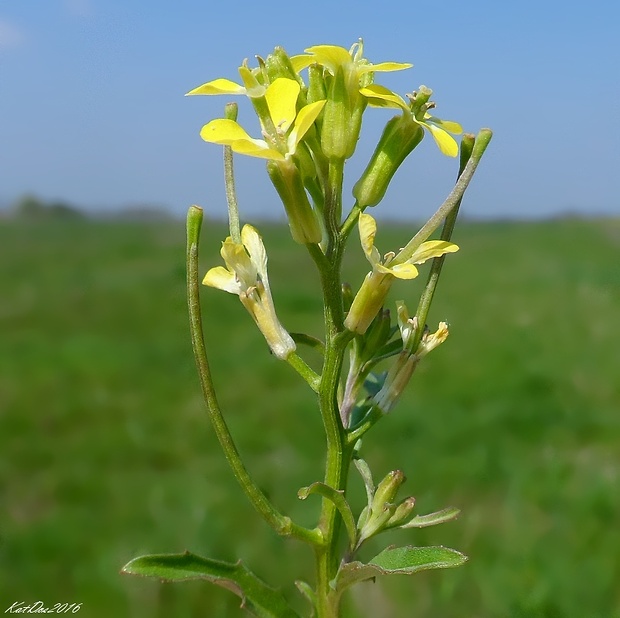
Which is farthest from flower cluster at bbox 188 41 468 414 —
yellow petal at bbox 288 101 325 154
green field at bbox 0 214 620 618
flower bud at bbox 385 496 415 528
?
green field at bbox 0 214 620 618

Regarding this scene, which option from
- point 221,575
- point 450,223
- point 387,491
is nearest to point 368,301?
point 450,223

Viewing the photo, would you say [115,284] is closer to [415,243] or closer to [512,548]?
[512,548]

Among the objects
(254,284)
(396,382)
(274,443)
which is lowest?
(274,443)

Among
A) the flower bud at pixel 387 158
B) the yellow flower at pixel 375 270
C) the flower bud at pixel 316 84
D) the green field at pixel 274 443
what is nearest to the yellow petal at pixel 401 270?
the yellow flower at pixel 375 270

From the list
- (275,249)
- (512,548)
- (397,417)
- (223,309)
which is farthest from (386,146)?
(275,249)

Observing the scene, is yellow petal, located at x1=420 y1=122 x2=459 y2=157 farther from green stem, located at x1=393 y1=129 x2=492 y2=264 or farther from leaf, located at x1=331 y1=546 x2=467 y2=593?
leaf, located at x1=331 y1=546 x2=467 y2=593

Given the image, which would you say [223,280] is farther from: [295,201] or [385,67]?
[385,67]
